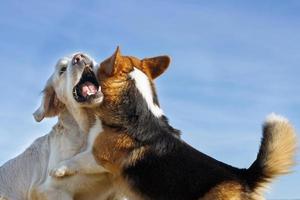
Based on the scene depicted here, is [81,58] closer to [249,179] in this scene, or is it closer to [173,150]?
[173,150]

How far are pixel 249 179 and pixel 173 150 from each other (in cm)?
97

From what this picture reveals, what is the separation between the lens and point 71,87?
11.0 m

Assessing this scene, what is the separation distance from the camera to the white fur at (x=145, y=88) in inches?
427

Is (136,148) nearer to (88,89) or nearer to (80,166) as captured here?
(80,166)

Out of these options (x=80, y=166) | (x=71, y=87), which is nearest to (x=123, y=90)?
(x=71, y=87)

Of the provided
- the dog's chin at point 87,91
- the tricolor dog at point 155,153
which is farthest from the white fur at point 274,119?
the dog's chin at point 87,91

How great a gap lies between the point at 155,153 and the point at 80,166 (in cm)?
100

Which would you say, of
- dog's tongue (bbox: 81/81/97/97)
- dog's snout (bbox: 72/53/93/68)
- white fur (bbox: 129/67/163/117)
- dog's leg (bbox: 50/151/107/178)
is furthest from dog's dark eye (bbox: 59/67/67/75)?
dog's leg (bbox: 50/151/107/178)

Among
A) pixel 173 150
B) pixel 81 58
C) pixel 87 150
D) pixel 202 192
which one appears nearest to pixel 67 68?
pixel 81 58

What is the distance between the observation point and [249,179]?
9938 mm

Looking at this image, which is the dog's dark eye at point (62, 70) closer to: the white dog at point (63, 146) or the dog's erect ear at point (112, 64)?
the white dog at point (63, 146)

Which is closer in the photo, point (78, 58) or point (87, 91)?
point (87, 91)

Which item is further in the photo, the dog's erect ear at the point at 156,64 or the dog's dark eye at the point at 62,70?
the dog's erect ear at the point at 156,64

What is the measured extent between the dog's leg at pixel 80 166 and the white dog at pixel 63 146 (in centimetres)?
3
